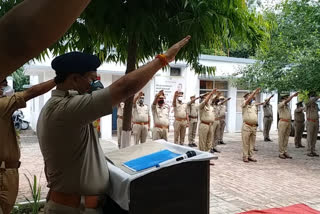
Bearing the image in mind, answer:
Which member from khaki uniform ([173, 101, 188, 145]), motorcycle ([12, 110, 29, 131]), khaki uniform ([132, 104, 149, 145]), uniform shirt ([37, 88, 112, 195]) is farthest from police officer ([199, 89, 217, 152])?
motorcycle ([12, 110, 29, 131])

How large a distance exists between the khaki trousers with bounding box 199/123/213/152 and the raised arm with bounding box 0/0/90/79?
927 cm

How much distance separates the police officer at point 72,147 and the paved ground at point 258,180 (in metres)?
3.43

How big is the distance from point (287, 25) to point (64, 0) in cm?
1001

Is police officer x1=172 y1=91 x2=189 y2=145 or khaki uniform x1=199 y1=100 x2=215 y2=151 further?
police officer x1=172 y1=91 x2=189 y2=145

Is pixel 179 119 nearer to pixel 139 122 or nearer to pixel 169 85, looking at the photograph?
pixel 139 122

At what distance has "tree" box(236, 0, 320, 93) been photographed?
8.32 meters

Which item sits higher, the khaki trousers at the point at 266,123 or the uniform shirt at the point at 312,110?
the uniform shirt at the point at 312,110

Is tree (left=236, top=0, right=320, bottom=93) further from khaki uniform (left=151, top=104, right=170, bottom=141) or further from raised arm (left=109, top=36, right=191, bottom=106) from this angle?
raised arm (left=109, top=36, right=191, bottom=106)

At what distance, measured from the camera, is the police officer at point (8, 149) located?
287 centimetres

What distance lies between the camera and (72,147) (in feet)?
5.60

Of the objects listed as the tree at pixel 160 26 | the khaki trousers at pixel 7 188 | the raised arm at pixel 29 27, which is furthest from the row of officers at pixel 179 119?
the raised arm at pixel 29 27

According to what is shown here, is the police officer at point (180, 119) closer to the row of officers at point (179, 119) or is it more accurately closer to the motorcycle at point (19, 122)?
the row of officers at point (179, 119)

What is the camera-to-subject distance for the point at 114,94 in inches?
52.2

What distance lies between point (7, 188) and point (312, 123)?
10660 mm
